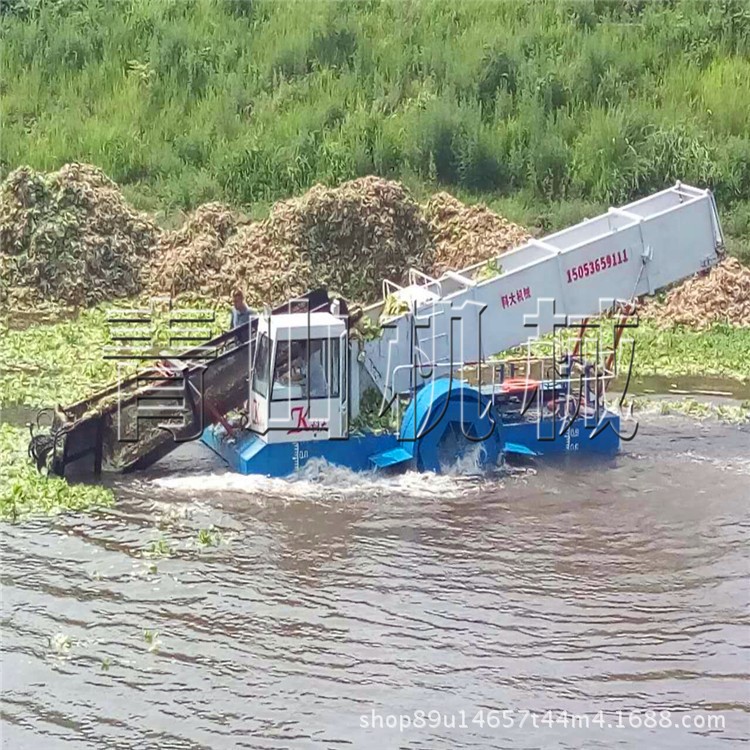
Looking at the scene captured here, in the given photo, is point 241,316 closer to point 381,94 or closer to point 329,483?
point 329,483

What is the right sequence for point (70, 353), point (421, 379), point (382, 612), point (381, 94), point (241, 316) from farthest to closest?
1. point (381, 94)
2. point (70, 353)
3. point (241, 316)
4. point (421, 379)
5. point (382, 612)

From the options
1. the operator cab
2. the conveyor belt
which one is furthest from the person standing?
the operator cab

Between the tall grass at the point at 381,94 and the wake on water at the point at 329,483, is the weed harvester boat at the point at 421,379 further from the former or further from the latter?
the tall grass at the point at 381,94

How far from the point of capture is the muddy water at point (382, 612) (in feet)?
33.0

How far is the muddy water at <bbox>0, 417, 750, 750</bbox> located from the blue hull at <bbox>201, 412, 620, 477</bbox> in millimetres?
221

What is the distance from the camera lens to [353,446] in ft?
49.0

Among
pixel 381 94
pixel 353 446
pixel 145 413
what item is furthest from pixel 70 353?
pixel 381 94

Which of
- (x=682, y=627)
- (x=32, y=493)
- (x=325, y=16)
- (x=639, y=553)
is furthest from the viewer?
(x=325, y=16)

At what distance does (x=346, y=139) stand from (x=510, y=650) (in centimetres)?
2059

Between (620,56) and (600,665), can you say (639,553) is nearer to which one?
(600,665)

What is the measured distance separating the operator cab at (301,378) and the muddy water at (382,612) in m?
0.61

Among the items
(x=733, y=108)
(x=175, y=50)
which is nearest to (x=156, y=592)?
(x=733, y=108)

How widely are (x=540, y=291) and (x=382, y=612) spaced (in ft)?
17.1

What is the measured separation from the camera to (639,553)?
43.7 ft
